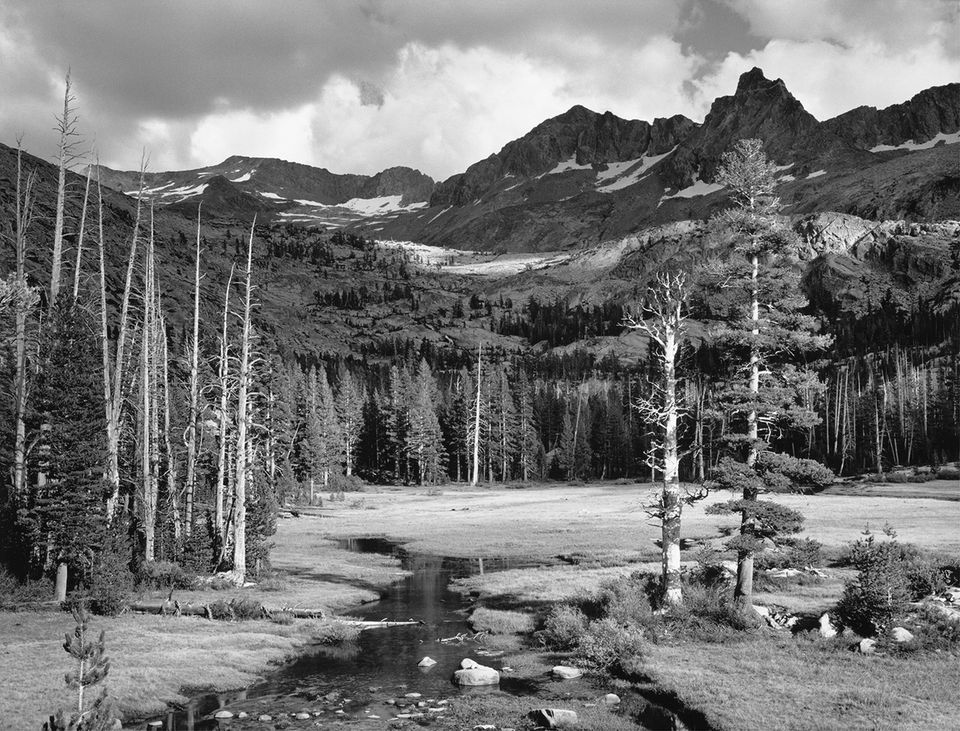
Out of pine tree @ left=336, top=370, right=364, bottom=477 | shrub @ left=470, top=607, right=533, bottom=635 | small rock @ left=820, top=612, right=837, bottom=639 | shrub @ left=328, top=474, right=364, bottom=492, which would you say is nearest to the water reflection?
shrub @ left=470, top=607, right=533, bottom=635

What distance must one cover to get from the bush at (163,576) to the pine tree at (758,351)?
25135 mm

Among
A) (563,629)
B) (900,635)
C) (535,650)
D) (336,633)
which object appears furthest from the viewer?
(336,633)

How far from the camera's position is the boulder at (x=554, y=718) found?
1767 cm

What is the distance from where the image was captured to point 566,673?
73.6ft

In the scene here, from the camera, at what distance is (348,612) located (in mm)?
33500

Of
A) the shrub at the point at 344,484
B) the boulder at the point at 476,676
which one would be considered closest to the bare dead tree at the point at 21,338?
the boulder at the point at 476,676

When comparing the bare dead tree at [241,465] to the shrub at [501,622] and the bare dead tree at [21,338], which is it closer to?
the bare dead tree at [21,338]

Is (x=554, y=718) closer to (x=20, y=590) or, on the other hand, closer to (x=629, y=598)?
(x=629, y=598)

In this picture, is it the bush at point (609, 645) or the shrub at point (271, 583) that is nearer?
the bush at point (609, 645)

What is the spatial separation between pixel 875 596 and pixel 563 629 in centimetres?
1030

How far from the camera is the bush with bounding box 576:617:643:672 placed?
23.0m

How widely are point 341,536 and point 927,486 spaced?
2721 inches

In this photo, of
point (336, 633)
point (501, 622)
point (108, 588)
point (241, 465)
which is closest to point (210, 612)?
point (108, 588)

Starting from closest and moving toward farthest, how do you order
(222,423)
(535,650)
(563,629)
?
(535,650), (563,629), (222,423)
